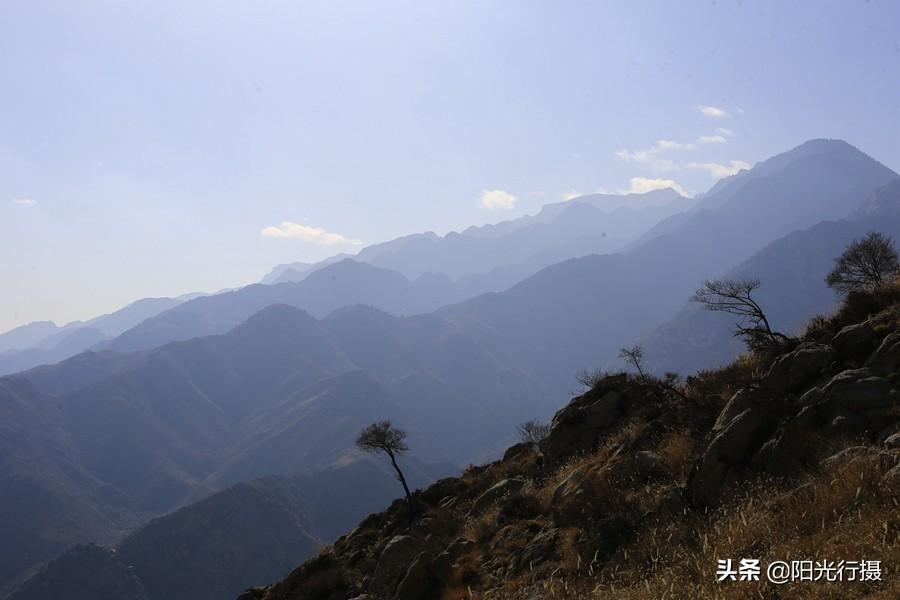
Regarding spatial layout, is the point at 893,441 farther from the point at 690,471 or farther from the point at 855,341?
Answer: the point at 855,341

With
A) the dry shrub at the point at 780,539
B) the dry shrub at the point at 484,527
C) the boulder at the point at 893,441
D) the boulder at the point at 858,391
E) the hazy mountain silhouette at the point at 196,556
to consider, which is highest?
the boulder at the point at 858,391

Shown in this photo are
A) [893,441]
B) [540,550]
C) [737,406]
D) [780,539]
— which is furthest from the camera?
[540,550]

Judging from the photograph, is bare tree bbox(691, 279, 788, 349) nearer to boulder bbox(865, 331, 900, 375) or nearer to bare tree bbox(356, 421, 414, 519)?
boulder bbox(865, 331, 900, 375)

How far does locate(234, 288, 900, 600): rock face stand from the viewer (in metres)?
9.76

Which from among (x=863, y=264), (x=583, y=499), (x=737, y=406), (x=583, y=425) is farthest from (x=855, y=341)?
(x=863, y=264)

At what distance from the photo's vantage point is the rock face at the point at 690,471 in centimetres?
976

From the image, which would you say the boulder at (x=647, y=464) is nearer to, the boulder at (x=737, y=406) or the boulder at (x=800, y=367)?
the boulder at (x=737, y=406)

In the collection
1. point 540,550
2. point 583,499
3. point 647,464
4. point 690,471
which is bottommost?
point 540,550

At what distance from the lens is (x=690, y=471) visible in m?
11.7

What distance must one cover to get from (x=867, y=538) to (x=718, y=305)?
2153 centimetres

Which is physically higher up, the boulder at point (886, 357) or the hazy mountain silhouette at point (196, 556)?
the boulder at point (886, 357)

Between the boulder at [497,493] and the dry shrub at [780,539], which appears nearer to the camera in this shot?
the dry shrub at [780,539]

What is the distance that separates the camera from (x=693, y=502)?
11.1 meters

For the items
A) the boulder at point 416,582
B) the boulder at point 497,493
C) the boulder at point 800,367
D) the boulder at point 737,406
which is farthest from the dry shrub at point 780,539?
the boulder at point 497,493
